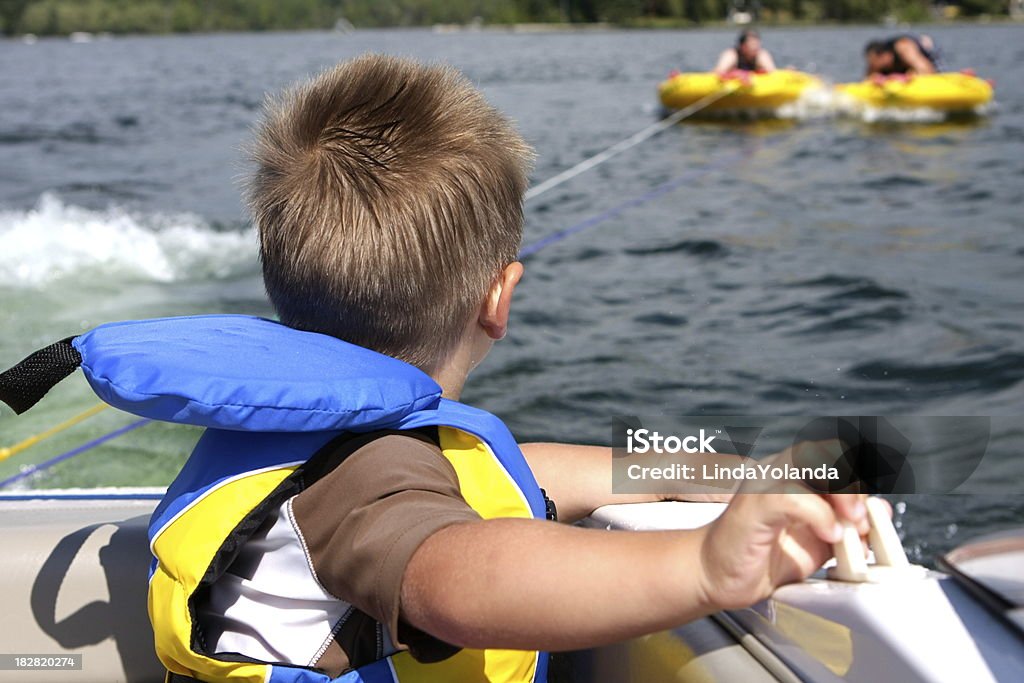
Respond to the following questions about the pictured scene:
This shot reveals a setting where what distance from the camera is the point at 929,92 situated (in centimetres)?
1138

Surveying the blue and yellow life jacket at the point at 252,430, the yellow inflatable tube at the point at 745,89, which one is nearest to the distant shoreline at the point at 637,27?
the yellow inflatable tube at the point at 745,89

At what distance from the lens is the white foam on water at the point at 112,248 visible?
553 cm

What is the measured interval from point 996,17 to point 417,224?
197 feet

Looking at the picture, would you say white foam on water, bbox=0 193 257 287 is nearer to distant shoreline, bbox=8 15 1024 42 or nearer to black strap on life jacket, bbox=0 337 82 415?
black strap on life jacket, bbox=0 337 82 415

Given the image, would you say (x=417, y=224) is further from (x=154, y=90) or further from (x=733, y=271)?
(x=154, y=90)

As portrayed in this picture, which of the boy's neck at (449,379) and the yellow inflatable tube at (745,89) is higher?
the boy's neck at (449,379)

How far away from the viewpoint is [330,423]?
103cm

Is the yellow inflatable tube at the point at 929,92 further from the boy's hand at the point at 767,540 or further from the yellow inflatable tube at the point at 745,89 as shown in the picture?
the boy's hand at the point at 767,540

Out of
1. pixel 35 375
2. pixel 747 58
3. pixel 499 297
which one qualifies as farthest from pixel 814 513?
pixel 747 58

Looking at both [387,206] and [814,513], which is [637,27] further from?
[814,513]

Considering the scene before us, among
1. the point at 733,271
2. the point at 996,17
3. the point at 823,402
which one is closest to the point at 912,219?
the point at 733,271

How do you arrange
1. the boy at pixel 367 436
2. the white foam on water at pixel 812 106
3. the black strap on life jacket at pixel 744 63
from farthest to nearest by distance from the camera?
the black strap on life jacket at pixel 744 63
the white foam on water at pixel 812 106
the boy at pixel 367 436

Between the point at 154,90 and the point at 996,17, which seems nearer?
the point at 154,90

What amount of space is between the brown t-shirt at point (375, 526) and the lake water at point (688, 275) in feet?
1.82
